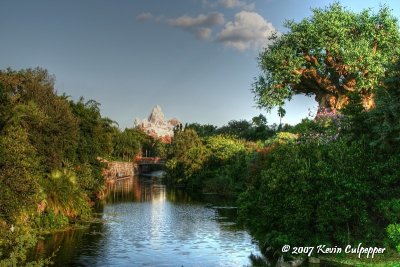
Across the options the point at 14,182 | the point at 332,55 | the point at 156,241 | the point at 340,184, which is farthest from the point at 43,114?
the point at 332,55

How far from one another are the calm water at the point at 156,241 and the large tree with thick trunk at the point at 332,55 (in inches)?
598

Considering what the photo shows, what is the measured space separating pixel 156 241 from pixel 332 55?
28.5m

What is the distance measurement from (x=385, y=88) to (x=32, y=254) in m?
21.3

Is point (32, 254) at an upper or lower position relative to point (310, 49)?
lower

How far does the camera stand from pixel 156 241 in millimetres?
35625

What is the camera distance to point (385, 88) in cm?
2516

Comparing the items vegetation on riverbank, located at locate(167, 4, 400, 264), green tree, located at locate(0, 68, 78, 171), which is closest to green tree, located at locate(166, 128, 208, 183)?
green tree, located at locate(0, 68, 78, 171)

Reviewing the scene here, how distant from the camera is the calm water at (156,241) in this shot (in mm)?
29438

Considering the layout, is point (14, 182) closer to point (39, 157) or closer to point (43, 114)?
point (39, 157)

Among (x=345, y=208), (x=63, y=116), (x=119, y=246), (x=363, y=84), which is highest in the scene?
(x=363, y=84)

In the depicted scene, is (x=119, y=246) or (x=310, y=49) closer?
(x=119, y=246)

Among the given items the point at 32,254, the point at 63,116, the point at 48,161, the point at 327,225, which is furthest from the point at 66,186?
the point at 327,225

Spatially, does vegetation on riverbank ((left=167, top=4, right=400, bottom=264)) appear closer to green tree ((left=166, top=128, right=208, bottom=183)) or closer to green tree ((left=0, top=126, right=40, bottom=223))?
green tree ((left=0, top=126, right=40, bottom=223))

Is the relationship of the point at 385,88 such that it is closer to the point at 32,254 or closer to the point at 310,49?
the point at 32,254
